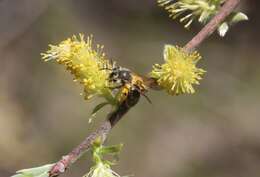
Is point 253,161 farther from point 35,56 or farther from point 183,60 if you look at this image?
point 183,60

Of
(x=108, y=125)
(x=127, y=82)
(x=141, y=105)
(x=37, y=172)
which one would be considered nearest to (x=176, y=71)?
(x=127, y=82)

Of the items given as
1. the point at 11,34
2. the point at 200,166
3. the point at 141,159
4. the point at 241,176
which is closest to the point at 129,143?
the point at 141,159

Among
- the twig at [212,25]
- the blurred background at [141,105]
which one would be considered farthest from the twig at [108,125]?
the blurred background at [141,105]

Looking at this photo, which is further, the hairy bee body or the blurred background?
the blurred background

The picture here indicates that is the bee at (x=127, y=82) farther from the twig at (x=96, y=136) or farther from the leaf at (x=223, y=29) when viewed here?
the leaf at (x=223, y=29)

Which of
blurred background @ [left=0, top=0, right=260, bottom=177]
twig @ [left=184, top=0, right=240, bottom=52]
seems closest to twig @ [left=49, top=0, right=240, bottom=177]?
twig @ [left=184, top=0, right=240, bottom=52]

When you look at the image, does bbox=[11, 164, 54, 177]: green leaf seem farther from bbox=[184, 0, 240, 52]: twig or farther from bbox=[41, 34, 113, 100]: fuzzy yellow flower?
bbox=[184, 0, 240, 52]: twig
